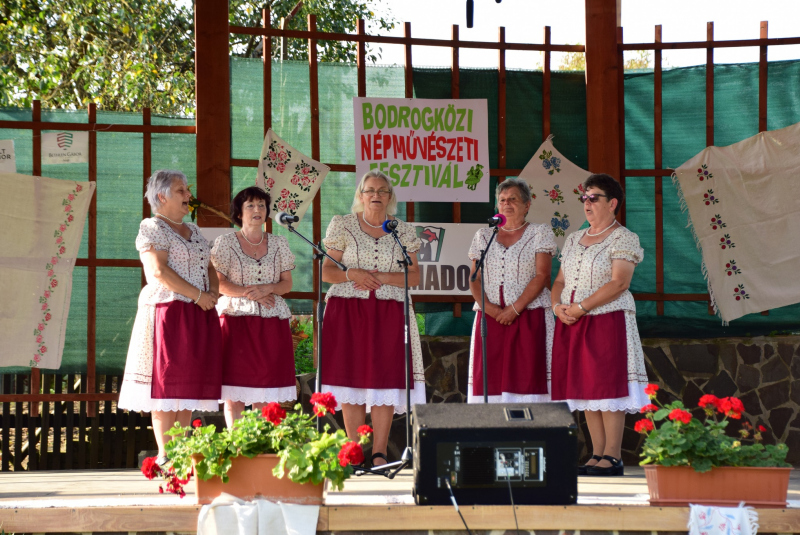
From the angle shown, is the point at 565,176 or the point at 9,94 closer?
the point at 565,176

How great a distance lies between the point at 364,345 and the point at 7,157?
2.33 meters

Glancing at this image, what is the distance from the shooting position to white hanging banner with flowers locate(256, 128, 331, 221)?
15.6 ft

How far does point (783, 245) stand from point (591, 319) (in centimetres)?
182

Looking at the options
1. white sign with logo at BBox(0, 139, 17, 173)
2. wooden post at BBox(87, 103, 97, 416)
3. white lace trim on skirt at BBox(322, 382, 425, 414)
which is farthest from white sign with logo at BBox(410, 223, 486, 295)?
white sign with logo at BBox(0, 139, 17, 173)

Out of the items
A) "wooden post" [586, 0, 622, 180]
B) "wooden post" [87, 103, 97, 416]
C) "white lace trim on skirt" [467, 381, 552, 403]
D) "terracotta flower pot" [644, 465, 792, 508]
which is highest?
"wooden post" [586, 0, 622, 180]

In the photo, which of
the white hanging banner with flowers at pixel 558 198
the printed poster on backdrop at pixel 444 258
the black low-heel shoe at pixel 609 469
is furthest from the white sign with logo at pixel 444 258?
the black low-heel shoe at pixel 609 469

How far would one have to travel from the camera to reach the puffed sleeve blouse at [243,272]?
3.78m

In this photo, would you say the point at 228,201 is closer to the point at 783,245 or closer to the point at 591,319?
the point at 591,319

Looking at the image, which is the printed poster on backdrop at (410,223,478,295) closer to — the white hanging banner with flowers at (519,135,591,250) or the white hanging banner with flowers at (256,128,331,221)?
the white hanging banner with flowers at (519,135,591,250)

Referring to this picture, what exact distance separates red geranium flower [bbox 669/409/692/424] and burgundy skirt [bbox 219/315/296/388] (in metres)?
1.87

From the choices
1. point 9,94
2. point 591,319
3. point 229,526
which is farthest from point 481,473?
point 9,94

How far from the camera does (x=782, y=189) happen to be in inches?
191

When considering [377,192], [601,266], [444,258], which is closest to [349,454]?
[377,192]

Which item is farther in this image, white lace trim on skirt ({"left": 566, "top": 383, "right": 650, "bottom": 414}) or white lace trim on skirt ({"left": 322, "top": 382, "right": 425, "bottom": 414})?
white lace trim on skirt ({"left": 322, "top": 382, "right": 425, "bottom": 414})
